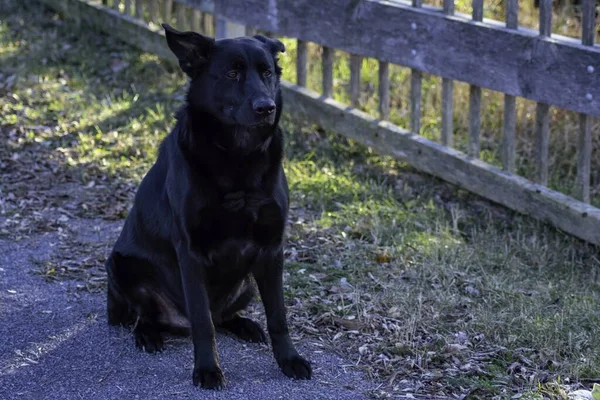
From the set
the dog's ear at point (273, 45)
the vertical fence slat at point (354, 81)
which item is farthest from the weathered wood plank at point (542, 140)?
the dog's ear at point (273, 45)

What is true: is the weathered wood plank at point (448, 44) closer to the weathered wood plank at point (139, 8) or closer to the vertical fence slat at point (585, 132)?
the vertical fence slat at point (585, 132)

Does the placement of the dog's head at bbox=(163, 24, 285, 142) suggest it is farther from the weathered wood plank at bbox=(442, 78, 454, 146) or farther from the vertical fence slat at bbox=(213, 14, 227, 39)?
the vertical fence slat at bbox=(213, 14, 227, 39)

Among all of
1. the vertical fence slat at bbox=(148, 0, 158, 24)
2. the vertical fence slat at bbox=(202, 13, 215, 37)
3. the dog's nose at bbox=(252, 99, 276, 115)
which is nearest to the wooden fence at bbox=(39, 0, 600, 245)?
the vertical fence slat at bbox=(202, 13, 215, 37)

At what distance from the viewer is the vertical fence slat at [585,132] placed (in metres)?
5.44

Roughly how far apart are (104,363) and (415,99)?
343 centimetres

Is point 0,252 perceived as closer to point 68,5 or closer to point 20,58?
point 20,58

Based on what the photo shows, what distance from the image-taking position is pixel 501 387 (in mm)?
4012

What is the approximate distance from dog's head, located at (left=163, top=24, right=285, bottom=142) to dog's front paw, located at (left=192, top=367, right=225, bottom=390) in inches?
40.2

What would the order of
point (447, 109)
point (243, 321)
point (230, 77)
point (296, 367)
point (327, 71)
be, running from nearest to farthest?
1. point (230, 77)
2. point (296, 367)
3. point (243, 321)
4. point (447, 109)
5. point (327, 71)

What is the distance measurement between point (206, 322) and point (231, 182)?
595mm

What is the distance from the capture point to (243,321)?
4555mm

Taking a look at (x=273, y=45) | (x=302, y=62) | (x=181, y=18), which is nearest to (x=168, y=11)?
(x=181, y=18)

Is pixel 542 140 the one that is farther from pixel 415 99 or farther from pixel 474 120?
pixel 415 99

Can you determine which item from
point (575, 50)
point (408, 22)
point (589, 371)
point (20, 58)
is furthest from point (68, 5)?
point (589, 371)
